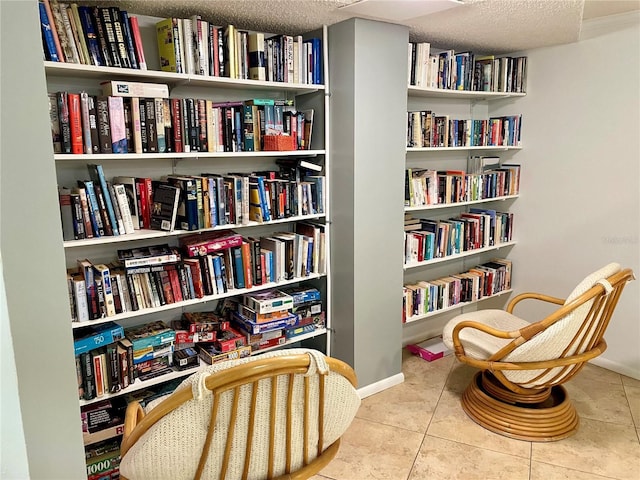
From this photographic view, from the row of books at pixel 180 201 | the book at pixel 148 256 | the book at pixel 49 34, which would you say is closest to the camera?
the book at pixel 49 34

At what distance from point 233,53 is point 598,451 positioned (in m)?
2.68

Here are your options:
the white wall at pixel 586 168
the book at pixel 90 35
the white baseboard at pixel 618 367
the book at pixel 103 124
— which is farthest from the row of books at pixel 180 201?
the white baseboard at pixel 618 367

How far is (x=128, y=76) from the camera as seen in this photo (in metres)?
2.24

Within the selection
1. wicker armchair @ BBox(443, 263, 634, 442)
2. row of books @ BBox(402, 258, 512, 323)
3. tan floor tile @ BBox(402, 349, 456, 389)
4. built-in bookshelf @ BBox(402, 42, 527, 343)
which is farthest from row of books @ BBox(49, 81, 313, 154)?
tan floor tile @ BBox(402, 349, 456, 389)

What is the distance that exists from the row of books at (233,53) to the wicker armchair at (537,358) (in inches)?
63.8

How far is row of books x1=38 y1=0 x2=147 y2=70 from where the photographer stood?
1.95 m

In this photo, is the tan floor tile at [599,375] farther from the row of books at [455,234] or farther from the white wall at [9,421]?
the white wall at [9,421]

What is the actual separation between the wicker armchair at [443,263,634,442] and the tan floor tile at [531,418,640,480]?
0.07 meters

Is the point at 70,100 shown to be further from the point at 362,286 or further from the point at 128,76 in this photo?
the point at 362,286

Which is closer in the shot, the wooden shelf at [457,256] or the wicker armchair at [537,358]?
the wicker armchair at [537,358]

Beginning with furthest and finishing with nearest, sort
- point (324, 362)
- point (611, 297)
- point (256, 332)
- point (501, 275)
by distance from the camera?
point (501, 275), point (256, 332), point (611, 297), point (324, 362)

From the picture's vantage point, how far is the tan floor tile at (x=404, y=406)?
2.77m

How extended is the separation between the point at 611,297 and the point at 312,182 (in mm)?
1643

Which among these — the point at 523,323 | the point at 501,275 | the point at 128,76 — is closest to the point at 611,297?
the point at 523,323
